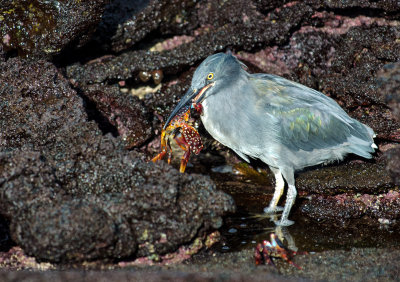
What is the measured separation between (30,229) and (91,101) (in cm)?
257

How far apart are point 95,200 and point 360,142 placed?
282cm

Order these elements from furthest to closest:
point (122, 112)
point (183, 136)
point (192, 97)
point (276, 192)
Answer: point (122, 112)
point (183, 136)
point (276, 192)
point (192, 97)

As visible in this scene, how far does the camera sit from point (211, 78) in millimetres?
5098

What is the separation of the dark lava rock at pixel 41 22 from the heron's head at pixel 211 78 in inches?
61.6

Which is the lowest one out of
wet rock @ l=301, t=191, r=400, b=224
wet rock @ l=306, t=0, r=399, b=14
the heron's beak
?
wet rock @ l=301, t=191, r=400, b=224

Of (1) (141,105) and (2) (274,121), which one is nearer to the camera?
(2) (274,121)

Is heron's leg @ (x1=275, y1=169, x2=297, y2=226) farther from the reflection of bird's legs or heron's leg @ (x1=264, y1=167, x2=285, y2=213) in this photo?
heron's leg @ (x1=264, y1=167, x2=285, y2=213)

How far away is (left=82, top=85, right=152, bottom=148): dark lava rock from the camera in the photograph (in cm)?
600

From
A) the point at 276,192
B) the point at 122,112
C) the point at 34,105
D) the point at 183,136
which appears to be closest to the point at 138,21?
the point at 122,112

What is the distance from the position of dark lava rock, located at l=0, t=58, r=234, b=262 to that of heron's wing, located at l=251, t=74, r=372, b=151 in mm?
1226

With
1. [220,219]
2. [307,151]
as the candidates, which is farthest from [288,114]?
[220,219]

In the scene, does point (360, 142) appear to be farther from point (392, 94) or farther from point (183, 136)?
point (183, 136)

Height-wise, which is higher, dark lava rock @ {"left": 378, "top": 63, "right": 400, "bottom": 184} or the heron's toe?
dark lava rock @ {"left": 378, "top": 63, "right": 400, "bottom": 184}

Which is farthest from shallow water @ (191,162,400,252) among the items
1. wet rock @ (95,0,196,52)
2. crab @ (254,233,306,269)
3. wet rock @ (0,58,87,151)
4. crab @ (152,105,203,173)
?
wet rock @ (95,0,196,52)
